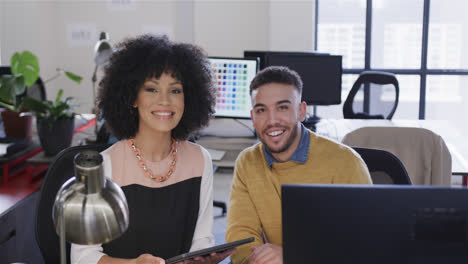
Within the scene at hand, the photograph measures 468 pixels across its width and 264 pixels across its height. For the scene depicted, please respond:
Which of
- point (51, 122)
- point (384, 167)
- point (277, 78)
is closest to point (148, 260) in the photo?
point (277, 78)

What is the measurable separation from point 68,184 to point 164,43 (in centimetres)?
102

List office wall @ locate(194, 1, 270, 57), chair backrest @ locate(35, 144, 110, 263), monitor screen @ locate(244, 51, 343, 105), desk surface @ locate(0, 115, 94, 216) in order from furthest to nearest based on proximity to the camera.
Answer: office wall @ locate(194, 1, 270, 57)
monitor screen @ locate(244, 51, 343, 105)
desk surface @ locate(0, 115, 94, 216)
chair backrest @ locate(35, 144, 110, 263)

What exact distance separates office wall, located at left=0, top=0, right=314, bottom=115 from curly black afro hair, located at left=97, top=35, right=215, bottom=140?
384 cm

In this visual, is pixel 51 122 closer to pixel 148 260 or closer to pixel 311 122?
pixel 148 260

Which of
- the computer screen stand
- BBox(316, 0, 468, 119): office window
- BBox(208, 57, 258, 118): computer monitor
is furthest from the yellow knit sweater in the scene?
BBox(316, 0, 468, 119): office window

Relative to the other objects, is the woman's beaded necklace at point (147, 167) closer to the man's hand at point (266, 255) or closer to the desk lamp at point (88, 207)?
the man's hand at point (266, 255)

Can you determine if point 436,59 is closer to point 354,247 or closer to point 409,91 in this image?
point 409,91

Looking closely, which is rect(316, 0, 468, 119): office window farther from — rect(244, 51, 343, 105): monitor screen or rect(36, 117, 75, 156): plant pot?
rect(36, 117, 75, 156): plant pot

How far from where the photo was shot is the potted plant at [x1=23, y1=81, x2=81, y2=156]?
2.66m

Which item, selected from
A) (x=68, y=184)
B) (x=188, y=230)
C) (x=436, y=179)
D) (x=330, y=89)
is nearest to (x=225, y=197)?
(x=330, y=89)

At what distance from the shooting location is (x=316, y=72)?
3488 mm

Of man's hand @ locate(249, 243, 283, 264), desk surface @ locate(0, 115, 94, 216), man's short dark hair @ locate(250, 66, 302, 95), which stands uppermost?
man's short dark hair @ locate(250, 66, 302, 95)

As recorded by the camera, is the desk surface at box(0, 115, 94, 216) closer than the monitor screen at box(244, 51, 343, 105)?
Yes

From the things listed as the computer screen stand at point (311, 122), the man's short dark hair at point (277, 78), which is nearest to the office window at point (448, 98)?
the computer screen stand at point (311, 122)
